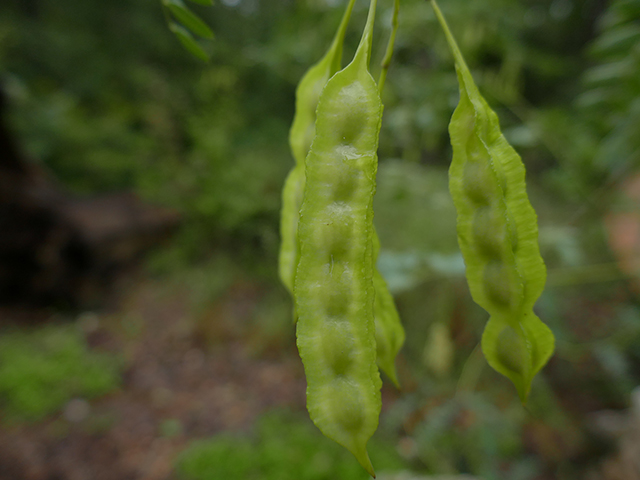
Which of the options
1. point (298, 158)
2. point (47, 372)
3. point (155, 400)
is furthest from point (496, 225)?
point (47, 372)

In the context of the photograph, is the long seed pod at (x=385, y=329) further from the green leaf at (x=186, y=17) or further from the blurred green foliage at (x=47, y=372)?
the blurred green foliage at (x=47, y=372)

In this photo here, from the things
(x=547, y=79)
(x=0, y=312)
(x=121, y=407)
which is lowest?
(x=121, y=407)

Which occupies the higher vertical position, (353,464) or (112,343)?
(112,343)

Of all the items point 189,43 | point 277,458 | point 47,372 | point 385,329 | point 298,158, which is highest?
point 189,43

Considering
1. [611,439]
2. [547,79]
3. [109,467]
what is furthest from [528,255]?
[547,79]

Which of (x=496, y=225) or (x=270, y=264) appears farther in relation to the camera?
(x=270, y=264)

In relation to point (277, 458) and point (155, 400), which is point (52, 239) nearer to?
point (155, 400)

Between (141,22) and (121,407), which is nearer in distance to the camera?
(121,407)

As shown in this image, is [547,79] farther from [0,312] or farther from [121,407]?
[0,312]
